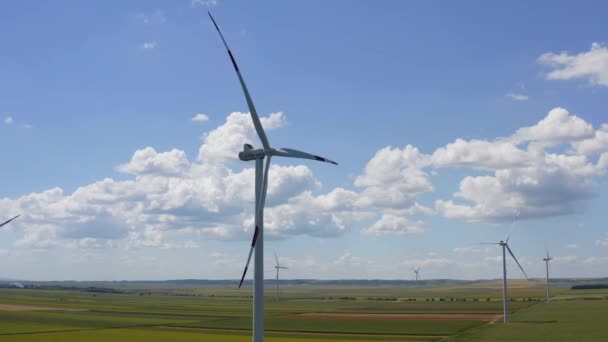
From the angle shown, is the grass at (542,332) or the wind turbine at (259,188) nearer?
the wind turbine at (259,188)

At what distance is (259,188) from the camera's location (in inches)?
1563

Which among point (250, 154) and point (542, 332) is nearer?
point (250, 154)

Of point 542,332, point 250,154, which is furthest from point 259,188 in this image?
point 542,332

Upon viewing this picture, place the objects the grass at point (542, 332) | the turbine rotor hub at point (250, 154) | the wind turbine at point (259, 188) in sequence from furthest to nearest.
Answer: the grass at point (542, 332)
the turbine rotor hub at point (250, 154)
the wind turbine at point (259, 188)

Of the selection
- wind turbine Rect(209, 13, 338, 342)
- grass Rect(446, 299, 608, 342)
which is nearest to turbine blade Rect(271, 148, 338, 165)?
wind turbine Rect(209, 13, 338, 342)

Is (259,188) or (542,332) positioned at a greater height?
(259,188)

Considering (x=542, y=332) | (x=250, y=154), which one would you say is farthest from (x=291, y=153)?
(x=542, y=332)

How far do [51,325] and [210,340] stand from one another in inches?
1487

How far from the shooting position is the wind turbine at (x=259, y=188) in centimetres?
3762

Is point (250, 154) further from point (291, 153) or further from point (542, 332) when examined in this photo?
point (542, 332)

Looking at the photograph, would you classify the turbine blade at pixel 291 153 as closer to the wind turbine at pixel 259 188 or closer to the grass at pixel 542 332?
the wind turbine at pixel 259 188

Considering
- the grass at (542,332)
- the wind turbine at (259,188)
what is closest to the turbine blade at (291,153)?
the wind turbine at (259,188)

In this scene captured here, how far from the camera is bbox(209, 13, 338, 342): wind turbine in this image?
3762cm

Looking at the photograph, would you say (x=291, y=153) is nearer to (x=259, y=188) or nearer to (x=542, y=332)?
(x=259, y=188)
